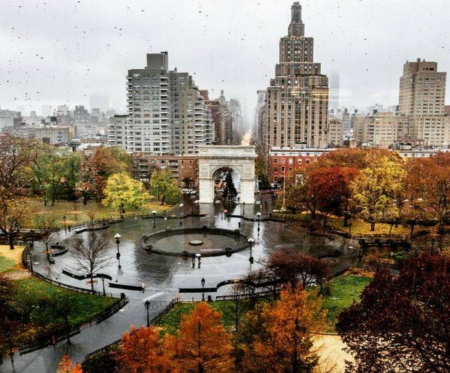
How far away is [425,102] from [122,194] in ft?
426

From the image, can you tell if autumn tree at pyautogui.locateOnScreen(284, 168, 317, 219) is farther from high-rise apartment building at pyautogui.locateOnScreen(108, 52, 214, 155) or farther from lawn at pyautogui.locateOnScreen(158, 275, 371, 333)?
high-rise apartment building at pyautogui.locateOnScreen(108, 52, 214, 155)

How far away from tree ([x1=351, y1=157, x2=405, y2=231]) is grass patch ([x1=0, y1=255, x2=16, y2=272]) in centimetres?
3567

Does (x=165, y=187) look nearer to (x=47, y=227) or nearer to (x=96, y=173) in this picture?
(x=96, y=173)

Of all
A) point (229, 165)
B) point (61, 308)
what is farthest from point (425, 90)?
point (61, 308)

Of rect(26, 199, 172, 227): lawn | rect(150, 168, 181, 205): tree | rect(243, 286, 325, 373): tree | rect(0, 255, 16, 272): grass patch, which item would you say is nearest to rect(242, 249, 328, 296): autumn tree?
rect(243, 286, 325, 373): tree

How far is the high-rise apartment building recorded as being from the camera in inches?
3780

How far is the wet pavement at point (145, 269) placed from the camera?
23312mm

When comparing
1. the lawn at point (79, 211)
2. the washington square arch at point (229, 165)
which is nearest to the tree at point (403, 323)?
the lawn at point (79, 211)

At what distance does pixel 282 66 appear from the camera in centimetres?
11369

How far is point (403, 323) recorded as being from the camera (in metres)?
15.0

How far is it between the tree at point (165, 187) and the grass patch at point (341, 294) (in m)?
37.2

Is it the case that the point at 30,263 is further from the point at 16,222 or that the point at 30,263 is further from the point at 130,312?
the point at 130,312

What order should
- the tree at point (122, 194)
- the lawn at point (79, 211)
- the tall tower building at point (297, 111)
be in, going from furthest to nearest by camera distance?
the tall tower building at point (297, 111), the tree at point (122, 194), the lawn at point (79, 211)

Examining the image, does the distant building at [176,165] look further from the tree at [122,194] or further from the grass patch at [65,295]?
the grass patch at [65,295]
